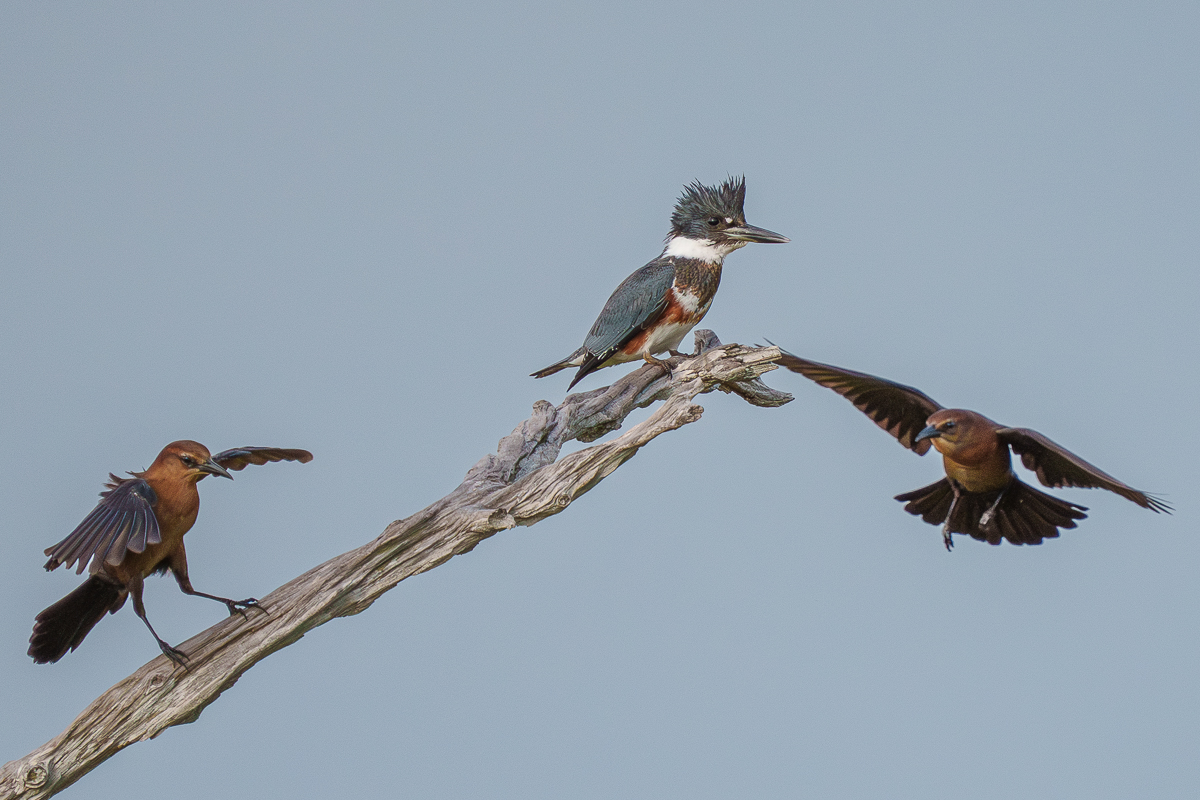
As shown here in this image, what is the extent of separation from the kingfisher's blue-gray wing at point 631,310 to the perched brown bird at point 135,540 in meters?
1.27

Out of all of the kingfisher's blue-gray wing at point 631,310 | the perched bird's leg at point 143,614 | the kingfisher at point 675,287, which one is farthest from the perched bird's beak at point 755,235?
the perched bird's leg at point 143,614

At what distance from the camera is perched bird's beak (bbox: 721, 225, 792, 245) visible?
4.70 m

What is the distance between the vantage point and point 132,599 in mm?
3682

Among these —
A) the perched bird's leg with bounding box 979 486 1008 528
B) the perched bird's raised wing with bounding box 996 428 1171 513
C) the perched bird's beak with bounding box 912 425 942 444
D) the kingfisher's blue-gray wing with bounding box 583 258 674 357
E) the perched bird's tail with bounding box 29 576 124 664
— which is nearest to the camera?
the perched bird's raised wing with bounding box 996 428 1171 513

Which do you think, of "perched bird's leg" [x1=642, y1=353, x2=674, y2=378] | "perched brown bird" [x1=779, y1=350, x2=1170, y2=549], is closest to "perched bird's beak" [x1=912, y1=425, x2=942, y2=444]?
"perched brown bird" [x1=779, y1=350, x2=1170, y2=549]

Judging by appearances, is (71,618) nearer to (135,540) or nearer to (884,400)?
(135,540)

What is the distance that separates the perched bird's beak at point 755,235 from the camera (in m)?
4.70

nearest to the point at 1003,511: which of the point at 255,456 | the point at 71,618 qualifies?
the point at 255,456

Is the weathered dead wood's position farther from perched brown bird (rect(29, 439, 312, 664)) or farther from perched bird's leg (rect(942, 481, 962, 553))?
perched bird's leg (rect(942, 481, 962, 553))

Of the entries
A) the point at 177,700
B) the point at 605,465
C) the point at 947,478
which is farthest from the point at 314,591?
the point at 947,478

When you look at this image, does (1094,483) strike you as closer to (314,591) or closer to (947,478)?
(947,478)

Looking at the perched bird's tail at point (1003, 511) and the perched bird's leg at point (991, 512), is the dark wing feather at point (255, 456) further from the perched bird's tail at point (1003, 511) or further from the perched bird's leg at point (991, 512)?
the perched bird's leg at point (991, 512)

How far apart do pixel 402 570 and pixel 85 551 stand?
98 centimetres

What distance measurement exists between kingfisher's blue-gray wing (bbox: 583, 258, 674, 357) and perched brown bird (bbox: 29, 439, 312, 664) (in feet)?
4.17
